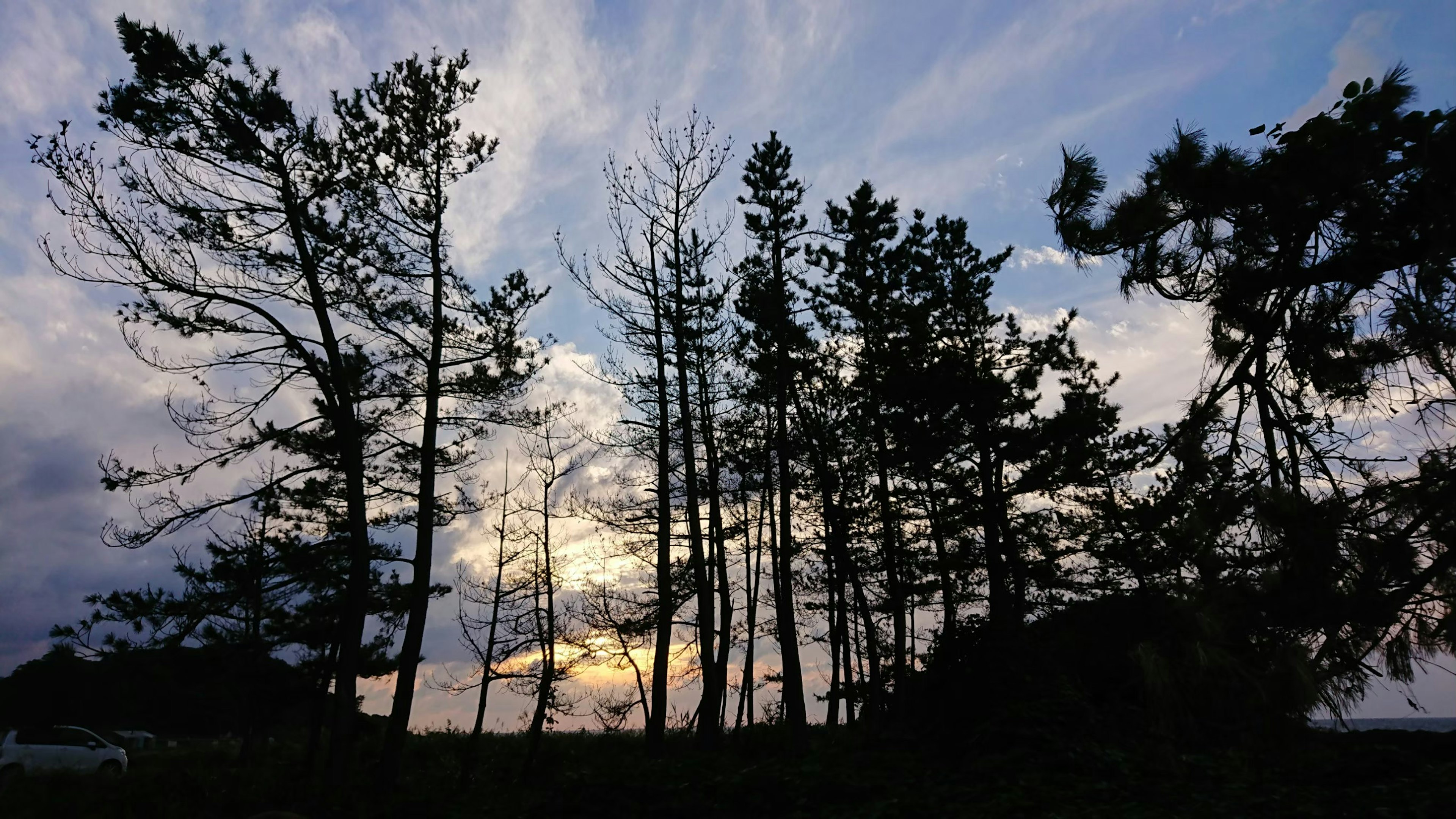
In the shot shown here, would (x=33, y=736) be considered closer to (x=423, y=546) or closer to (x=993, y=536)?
(x=423, y=546)

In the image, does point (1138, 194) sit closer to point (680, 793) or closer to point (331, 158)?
point (680, 793)

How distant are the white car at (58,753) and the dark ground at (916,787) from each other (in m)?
2.98

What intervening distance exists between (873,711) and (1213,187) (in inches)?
649

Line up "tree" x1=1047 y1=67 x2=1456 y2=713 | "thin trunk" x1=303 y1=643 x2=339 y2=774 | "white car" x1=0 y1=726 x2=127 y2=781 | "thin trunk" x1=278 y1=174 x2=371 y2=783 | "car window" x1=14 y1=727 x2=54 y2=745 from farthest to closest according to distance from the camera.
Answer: "thin trunk" x1=303 y1=643 x2=339 y2=774
"car window" x1=14 y1=727 x2=54 y2=745
"white car" x1=0 y1=726 x2=127 y2=781
"thin trunk" x1=278 y1=174 x2=371 y2=783
"tree" x1=1047 y1=67 x2=1456 y2=713

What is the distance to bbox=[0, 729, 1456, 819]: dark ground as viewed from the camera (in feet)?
20.8

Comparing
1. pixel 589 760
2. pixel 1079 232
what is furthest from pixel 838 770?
pixel 589 760

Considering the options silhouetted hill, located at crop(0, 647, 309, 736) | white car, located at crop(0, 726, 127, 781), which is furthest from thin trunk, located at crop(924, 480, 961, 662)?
white car, located at crop(0, 726, 127, 781)

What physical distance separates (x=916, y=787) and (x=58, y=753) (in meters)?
21.6

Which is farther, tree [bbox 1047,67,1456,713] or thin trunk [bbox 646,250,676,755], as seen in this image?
thin trunk [bbox 646,250,676,755]

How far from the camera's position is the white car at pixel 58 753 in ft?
59.2

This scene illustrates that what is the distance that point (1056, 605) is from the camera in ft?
60.3

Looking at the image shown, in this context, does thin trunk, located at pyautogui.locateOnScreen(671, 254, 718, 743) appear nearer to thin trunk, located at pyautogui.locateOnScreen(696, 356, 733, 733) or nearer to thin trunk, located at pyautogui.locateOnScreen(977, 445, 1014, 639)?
thin trunk, located at pyautogui.locateOnScreen(696, 356, 733, 733)

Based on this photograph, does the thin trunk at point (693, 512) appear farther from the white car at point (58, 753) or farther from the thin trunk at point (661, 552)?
the white car at point (58, 753)

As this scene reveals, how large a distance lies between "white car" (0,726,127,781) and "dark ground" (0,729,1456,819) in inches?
117
